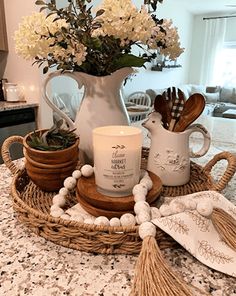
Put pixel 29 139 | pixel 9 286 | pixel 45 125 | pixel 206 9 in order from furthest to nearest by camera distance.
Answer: pixel 206 9 < pixel 45 125 < pixel 29 139 < pixel 9 286

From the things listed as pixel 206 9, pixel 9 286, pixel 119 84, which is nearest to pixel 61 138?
pixel 119 84

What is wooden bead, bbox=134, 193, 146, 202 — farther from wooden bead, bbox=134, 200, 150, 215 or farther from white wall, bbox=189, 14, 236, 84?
white wall, bbox=189, 14, 236, 84

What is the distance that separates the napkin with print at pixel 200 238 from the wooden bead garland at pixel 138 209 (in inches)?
0.8

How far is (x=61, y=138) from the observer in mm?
664

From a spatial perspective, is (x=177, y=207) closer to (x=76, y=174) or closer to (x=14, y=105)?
(x=76, y=174)

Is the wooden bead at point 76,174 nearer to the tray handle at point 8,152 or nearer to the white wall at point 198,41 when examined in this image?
the tray handle at point 8,152

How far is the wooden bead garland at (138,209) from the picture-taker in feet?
1.58

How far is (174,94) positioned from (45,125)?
1.95 m

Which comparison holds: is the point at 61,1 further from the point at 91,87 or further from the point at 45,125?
the point at 91,87

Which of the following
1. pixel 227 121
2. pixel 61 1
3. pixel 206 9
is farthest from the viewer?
pixel 206 9

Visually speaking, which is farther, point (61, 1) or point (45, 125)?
point (61, 1)

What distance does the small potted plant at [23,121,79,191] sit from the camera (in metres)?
0.61

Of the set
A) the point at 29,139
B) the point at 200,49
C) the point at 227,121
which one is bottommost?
the point at 227,121

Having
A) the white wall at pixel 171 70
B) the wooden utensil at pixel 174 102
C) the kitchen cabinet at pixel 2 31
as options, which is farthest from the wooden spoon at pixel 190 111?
the white wall at pixel 171 70
